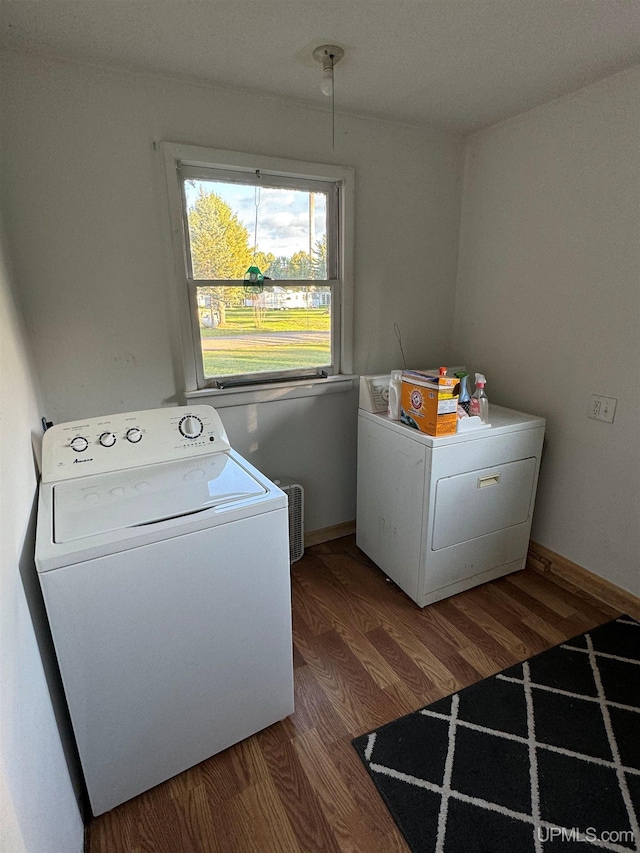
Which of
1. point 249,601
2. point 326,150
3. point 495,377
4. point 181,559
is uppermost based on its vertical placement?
point 326,150

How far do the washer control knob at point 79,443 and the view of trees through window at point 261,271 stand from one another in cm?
72

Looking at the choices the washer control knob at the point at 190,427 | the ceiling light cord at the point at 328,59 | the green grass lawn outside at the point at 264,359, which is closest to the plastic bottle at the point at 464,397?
the green grass lawn outside at the point at 264,359

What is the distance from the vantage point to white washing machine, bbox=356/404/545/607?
6.04 ft

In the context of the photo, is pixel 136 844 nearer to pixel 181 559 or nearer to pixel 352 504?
pixel 181 559

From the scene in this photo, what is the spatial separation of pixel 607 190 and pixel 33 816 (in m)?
2.57

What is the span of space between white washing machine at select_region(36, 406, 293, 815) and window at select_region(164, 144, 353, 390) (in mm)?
787

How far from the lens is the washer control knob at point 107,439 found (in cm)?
150

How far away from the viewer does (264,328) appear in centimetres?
213

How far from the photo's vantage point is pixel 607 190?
1766 mm

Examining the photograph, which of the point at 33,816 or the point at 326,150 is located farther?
the point at 326,150

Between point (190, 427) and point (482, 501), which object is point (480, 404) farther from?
point (190, 427)

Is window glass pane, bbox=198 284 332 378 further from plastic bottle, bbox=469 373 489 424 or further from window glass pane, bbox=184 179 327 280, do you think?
plastic bottle, bbox=469 373 489 424

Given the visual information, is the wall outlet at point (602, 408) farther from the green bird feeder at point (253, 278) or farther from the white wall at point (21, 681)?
the white wall at point (21, 681)

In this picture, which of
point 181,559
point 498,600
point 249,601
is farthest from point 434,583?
point 181,559
